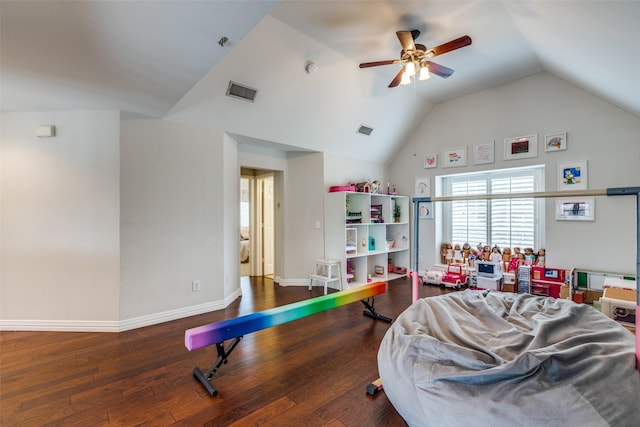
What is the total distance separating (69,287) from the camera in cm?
314

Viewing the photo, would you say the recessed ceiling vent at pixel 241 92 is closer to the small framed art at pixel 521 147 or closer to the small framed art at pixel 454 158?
the small framed art at pixel 454 158

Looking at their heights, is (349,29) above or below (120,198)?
above

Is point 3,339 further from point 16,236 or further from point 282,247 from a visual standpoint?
point 282,247

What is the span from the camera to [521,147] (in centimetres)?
446

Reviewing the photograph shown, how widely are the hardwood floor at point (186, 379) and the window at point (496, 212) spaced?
9.97 feet

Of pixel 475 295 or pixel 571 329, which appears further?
pixel 475 295

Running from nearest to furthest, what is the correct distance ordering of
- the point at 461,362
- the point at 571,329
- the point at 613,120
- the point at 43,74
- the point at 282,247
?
the point at 461,362 < the point at 571,329 < the point at 43,74 < the point at 613,120 < the point at 282,247

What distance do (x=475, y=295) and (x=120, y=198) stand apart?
12.2 ft

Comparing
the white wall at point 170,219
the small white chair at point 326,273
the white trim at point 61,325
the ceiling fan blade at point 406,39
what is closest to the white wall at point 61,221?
the white trim at point 61,325

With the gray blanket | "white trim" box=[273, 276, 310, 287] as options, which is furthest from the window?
the gray blanket

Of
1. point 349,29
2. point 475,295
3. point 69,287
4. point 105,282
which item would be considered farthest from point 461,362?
point 69,287

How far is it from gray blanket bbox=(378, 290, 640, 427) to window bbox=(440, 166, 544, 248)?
317 centimetres

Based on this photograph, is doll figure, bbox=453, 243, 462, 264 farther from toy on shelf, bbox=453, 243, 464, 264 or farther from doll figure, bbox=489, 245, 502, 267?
doll figure, bbox=489, 245, 502, 267

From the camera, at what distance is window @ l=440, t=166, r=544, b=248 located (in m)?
4.56
